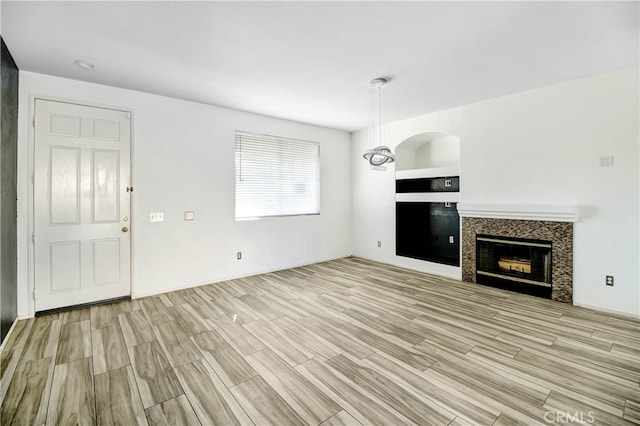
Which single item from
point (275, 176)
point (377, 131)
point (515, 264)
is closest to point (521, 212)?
point (515, 264)

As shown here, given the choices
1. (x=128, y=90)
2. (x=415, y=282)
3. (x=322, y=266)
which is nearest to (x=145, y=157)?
(x=128, y=90)

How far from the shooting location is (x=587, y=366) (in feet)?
7.61

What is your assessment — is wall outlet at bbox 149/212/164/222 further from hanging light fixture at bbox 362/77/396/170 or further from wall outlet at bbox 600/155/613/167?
wall outlet at bbox 600/155/613/167

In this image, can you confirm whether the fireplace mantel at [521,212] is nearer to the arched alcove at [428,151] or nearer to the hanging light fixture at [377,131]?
the arched alcove at [428,151]

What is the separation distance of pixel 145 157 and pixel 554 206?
5.50 metres

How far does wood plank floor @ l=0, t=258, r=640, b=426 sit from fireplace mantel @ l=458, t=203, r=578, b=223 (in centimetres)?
111

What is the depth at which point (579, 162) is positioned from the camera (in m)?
3.59

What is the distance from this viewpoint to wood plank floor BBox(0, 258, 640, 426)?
185 centimetres

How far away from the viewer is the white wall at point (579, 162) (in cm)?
327

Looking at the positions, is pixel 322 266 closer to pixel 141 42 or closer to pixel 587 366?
pixel 587 366

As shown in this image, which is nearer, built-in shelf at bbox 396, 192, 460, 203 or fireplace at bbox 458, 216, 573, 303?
fireplace at bbox 458, 216, 573, 303

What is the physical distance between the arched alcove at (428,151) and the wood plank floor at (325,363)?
2.72m

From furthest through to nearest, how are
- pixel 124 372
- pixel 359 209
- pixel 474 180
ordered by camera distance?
pixel 359 209 → pixel 474 180 → pixel 124 372

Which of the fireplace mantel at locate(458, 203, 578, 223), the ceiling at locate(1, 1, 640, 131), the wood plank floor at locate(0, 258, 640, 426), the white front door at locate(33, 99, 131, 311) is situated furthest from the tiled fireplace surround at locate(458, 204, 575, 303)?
the white front door at locate(33, 99, 131, 311)
